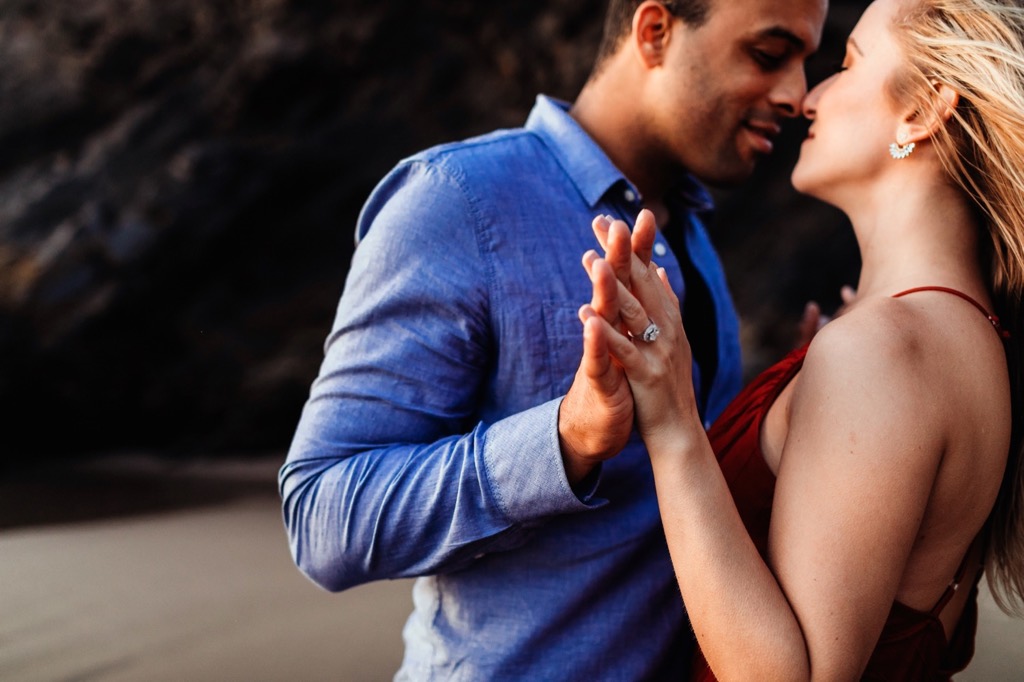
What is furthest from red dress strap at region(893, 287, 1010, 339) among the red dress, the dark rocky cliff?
the dark rocky cliff

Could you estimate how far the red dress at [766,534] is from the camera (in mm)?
1166

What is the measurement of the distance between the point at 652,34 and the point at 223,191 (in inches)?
135

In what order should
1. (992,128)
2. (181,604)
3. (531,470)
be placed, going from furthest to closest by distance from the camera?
1. (181,604)
2. (992,128)
3. (531,470)

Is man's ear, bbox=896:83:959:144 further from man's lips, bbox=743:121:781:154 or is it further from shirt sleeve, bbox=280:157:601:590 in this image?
shirt sleeve, bbox=280:157:601:590

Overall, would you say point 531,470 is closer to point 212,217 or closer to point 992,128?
point 992,128

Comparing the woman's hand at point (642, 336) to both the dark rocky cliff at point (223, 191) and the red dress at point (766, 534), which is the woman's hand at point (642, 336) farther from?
the dark rocky cliff at point (223, 191)

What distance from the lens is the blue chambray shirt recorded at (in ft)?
3.90

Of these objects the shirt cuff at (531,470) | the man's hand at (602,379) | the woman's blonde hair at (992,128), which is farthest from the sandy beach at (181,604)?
the man's hand at (602,379)

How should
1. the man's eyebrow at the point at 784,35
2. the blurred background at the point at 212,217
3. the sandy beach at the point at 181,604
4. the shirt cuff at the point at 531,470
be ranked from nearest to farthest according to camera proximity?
the shirt cuff at the point at 531,470 < the man's eyebrow at the point at 784,35 < the sandy beach at the point at 181,604 < the blurred background at the point at 212,217

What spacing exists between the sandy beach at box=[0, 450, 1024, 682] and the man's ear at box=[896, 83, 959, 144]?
6.88 ft

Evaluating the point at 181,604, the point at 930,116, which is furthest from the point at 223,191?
the point at 930,116

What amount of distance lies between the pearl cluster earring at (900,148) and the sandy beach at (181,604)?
2065mm

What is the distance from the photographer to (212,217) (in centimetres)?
462

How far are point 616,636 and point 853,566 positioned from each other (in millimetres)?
413
